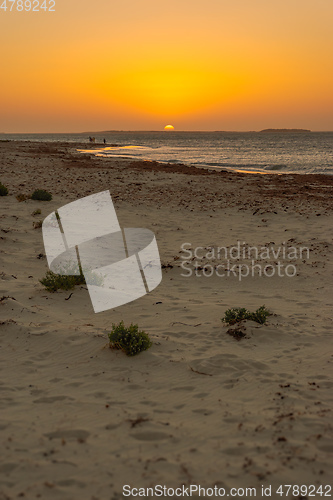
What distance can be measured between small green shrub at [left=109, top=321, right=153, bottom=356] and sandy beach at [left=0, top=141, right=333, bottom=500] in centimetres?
11

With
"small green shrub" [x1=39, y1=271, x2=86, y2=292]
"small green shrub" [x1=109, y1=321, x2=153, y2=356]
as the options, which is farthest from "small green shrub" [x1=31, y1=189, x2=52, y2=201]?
"small green shrub" [x1=109, y1=321, x2=153, y2=356]

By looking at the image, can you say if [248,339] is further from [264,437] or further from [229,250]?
[229,250]

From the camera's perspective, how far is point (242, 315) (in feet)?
20.2

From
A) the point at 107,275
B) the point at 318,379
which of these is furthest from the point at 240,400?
the point at 107,275

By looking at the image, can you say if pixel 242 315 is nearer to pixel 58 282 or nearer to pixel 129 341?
pixel 129 341

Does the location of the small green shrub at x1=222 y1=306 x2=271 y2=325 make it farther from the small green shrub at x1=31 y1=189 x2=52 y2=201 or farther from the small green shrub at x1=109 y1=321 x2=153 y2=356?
the small green shrub at x1=31 y1=189 x2=52 y2=201

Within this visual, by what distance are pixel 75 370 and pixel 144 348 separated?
0.96 meters

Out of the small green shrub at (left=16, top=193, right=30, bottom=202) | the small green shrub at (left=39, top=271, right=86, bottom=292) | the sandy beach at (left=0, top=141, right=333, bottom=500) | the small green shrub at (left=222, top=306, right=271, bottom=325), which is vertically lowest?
the sandy beach at (left=0, top=141, right=333, bottom=500)

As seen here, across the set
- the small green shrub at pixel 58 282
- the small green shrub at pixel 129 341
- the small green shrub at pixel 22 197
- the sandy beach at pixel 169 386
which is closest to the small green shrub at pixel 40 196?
the small green shrub at pixel 22 197

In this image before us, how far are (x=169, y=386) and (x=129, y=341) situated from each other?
951 mm

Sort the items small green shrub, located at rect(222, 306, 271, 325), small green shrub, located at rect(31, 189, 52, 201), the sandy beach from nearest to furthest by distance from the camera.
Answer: the sandy beach, small green shrub, located at rect(222, 306, 271, 325), small green shrub, located at rect(31, 189, 52, 201)

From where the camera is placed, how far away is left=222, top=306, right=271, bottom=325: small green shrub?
603cm

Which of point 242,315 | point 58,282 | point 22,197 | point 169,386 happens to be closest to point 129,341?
point 169,386

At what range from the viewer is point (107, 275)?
8.16m
